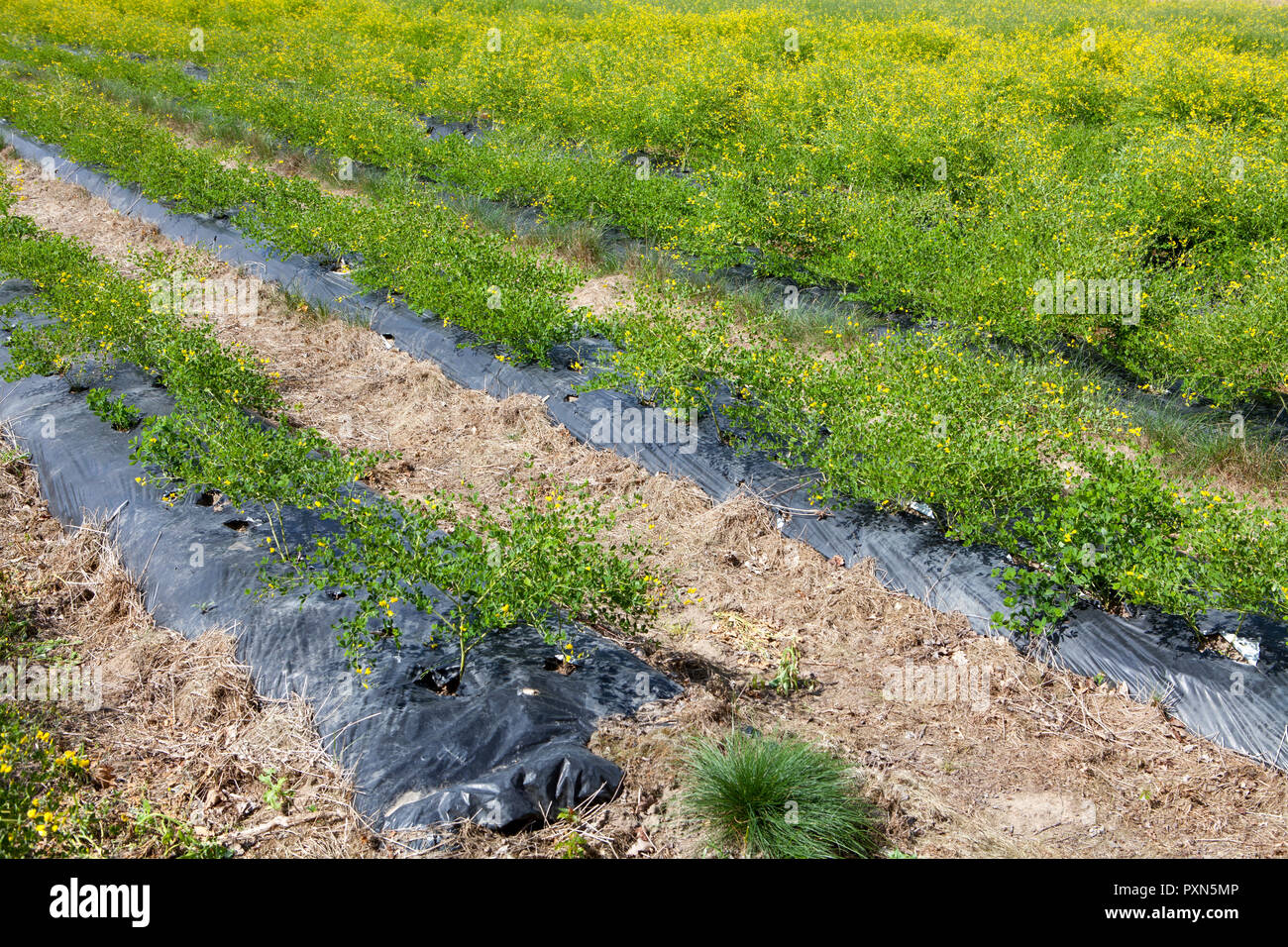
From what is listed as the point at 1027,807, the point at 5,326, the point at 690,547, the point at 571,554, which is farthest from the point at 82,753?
the point at 5,326

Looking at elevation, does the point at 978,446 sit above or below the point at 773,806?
above

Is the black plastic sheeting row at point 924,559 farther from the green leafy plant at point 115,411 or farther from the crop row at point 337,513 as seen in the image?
the green leafy plant at point 115,411

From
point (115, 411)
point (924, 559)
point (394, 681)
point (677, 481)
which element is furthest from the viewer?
point (677, 481)

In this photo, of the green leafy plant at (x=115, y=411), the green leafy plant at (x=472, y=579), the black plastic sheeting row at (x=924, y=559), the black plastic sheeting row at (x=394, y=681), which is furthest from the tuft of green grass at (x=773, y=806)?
the green leafy plant at (x=115, y=411)

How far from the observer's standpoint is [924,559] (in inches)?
219

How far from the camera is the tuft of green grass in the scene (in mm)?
3617

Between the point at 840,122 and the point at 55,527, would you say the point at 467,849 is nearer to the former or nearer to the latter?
the point at 55,527

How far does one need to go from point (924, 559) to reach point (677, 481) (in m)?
1.88

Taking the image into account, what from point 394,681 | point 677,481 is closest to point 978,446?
point 677,481

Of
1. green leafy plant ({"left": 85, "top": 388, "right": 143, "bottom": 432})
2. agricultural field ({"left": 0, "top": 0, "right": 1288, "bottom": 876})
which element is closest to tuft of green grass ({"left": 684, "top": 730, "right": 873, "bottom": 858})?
agricultural field ({"left": 0, "top": 0, "right": 1288, "bottom": 876})

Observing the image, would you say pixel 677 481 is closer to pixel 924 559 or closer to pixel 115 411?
pixel 924 559

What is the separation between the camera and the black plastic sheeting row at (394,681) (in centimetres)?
375

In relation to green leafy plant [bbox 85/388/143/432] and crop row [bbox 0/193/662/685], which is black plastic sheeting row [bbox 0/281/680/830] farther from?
green leafy plant [bbox 85/388/143/432]

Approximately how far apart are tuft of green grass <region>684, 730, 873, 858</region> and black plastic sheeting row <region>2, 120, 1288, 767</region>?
1.89 meters
